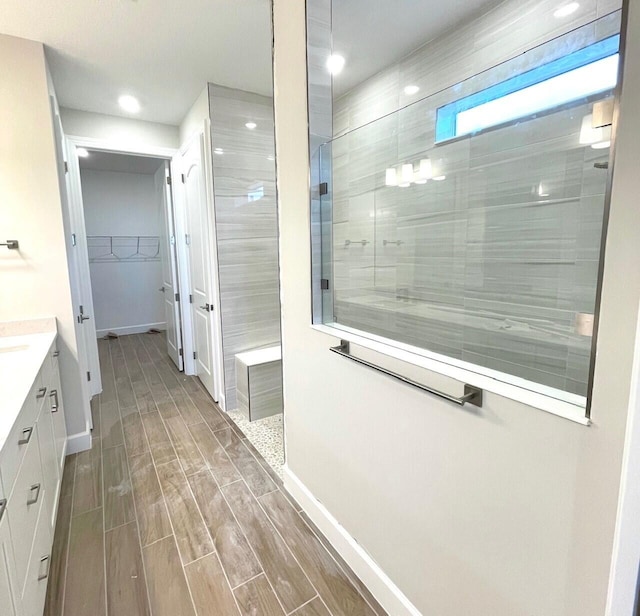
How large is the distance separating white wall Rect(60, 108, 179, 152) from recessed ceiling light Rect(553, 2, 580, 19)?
3.16 metres

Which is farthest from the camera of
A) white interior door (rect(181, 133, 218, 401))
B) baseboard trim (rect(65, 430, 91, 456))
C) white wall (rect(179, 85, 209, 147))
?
white interior door (rect(181, 133, 218, 401))

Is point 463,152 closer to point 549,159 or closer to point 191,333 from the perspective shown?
point 549,159

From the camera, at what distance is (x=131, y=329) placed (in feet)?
19.5

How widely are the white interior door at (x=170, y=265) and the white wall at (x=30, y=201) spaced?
1556 millimetres

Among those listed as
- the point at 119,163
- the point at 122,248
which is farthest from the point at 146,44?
the point at 122,248

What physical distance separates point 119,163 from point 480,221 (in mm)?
5279

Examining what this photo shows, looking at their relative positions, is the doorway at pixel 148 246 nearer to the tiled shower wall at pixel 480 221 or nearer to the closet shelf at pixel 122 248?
the closet shelf at pixel 122 248

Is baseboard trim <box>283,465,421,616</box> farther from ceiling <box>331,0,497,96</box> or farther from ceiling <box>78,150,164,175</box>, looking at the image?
ceiling <box>78,150,164,175</box>

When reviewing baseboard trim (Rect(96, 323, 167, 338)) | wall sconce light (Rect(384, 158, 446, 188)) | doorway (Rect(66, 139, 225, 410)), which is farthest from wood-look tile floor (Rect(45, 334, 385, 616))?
baseboard trim (Rect(96, 323, 167, 338))

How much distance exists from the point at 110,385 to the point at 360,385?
10.7 feet

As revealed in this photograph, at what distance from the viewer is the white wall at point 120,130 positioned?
3.07 m

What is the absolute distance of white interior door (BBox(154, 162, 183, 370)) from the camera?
12.7 ft

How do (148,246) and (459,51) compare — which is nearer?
(459,51)

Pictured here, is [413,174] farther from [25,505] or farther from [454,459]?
[25,505]
